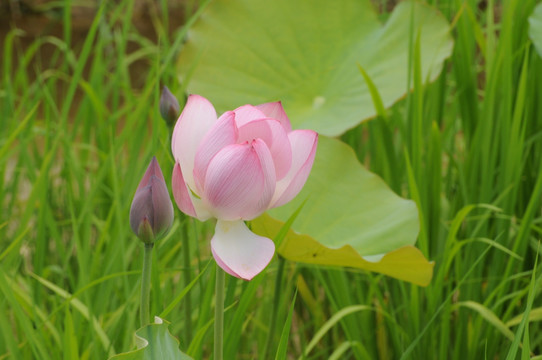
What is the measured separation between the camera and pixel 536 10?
0.84 m

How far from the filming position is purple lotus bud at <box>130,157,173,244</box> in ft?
1.27

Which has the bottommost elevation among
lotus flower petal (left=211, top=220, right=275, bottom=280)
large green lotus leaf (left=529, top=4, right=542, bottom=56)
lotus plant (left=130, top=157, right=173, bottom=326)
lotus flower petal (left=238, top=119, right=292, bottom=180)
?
lotus flower petal (left=211, top=220, right=275, bottom=280)

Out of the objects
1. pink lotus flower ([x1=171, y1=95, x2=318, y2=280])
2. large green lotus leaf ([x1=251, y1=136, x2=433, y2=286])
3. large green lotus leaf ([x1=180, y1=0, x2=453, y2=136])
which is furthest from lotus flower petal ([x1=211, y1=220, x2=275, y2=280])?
large green lotus leaf ([x1=180, y1=0, x2=453, y2=136])

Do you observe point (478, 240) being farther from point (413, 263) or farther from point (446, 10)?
point (446, 10)

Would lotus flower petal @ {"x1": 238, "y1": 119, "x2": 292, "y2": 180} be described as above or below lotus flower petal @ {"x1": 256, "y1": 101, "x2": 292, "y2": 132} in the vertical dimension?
below

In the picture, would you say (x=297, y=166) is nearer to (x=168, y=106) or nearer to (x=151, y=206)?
(x=151, y=206)

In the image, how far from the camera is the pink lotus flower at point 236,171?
39cm

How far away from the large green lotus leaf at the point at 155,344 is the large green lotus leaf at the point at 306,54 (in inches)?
20.3

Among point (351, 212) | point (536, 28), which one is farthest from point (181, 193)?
point (536, 28)

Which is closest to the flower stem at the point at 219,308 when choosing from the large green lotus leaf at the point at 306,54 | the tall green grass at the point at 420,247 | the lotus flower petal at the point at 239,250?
the lotus flower petal at the point at 239,250

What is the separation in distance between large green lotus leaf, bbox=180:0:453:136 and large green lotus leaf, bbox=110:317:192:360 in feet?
1.69

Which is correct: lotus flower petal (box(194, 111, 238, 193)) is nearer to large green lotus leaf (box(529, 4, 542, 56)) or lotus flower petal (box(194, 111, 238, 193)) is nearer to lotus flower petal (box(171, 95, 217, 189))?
lotus flower petal (box(171, 95, 217, 189))

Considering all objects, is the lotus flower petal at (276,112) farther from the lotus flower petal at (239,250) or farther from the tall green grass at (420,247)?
the tall green grass at (420,247)

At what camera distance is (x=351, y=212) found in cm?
71
